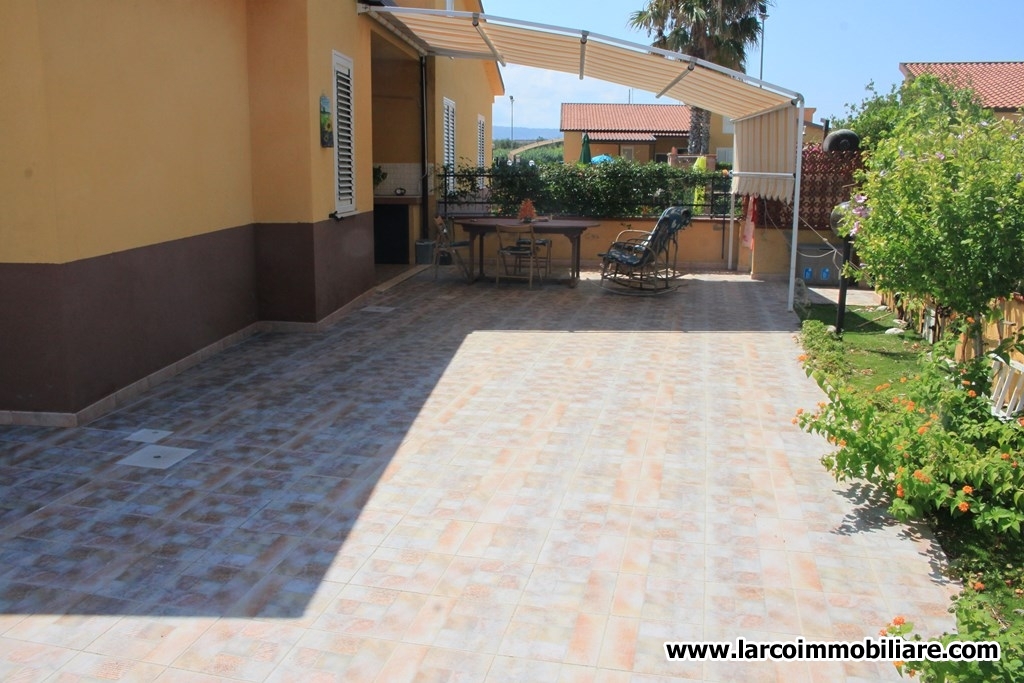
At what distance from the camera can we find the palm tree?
20359 millimetres

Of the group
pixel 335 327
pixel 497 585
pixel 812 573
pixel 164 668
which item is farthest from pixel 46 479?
pixel 335 327

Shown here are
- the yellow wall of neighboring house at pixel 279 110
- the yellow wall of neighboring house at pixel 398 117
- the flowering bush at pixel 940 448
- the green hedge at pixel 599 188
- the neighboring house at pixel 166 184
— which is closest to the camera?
the flowering bush at pixel 940 448

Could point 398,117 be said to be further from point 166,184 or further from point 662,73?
point 166,184

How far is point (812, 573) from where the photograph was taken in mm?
3961

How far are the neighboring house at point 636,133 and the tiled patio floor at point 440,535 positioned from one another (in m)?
33.7

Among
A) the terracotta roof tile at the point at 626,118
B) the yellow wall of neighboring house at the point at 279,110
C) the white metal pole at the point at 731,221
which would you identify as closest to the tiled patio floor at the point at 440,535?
the yellow wall of neighboring house at the point at 279,110

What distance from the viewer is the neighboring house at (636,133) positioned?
4094 cm

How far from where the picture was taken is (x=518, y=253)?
12.7m

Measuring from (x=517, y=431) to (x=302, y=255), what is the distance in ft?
13.2

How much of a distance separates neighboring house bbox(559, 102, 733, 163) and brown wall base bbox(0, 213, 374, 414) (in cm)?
3121

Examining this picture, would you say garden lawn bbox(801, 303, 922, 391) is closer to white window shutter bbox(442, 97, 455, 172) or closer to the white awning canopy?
the white awning canopy

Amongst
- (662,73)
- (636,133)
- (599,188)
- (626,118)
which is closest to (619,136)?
(636,133)

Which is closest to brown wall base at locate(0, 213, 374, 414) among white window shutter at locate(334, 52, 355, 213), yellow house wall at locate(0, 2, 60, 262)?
yellow house wall at locate(0, 2, 60, 262)

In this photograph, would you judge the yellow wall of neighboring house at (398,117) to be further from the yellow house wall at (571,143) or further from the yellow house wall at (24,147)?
the yellow house wall at (571,143)
